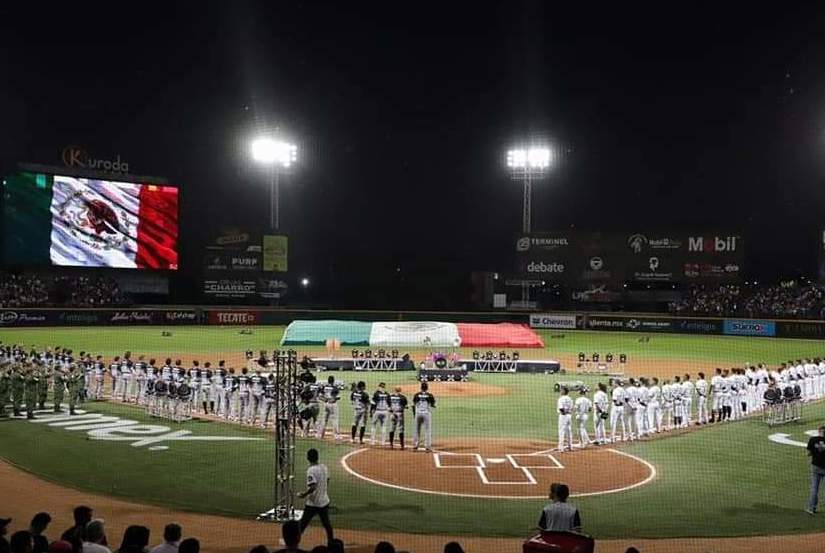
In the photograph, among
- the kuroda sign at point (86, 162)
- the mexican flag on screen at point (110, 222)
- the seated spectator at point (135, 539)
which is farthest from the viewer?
the kuroda sign at point (86, 162)

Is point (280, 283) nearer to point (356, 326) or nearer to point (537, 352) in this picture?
point (356, 326)

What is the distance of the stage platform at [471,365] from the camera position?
116ft

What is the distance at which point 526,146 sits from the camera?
2176 inches

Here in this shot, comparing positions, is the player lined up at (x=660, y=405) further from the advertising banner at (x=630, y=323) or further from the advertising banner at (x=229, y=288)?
the advertising banner at (x=229, y=288)

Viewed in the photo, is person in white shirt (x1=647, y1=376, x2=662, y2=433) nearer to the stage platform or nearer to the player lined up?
the player lined up

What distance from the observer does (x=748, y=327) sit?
52.5 m

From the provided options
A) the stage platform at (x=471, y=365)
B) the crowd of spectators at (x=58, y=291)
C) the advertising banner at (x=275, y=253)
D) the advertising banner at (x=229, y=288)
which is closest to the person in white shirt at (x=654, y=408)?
the stage platform at (x=471, y=365)

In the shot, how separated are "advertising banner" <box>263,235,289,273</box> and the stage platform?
23.1 m

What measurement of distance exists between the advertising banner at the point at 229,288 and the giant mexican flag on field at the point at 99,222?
383 centimetres

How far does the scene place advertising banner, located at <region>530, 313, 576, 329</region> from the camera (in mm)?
58188

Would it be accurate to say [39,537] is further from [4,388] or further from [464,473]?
[4,388]

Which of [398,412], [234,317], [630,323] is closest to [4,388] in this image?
[398,412]

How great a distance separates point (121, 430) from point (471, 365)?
61.1 feet

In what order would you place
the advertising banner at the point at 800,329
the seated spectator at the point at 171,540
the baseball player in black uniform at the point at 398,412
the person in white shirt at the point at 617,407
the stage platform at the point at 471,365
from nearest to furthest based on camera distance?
the seated spectator at the point at 171,540 < the baseball player in black uniform at the point at 398,412 < the person in white shirt at the point at 617,407 < the stage platform at the point at 471,365 < the advertising banner at the point at 800,329
